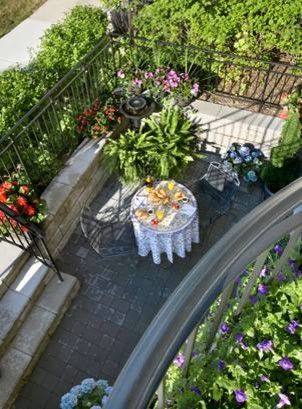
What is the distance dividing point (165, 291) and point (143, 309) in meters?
0.36

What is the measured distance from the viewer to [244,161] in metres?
6.09

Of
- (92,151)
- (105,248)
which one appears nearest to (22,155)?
(92,151)

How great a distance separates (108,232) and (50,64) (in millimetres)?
3098

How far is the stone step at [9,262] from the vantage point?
4848 millimetres

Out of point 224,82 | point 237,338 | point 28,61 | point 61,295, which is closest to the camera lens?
point 237,338

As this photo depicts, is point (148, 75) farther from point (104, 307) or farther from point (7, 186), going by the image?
point (104, 307)

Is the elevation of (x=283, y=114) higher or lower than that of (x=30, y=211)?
lower

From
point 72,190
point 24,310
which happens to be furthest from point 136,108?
point 24,310

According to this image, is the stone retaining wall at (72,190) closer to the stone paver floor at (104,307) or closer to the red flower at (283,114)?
the stone paver floor at (104,307)

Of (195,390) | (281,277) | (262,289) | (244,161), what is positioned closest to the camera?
(195,390)

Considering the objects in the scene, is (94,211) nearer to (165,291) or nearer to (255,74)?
(165,291)

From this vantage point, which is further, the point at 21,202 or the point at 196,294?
the point at 21,202

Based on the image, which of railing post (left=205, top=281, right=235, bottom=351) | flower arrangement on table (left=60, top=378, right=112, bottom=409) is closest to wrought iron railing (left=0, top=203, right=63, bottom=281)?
flower arrangement on table (left=60, top=378, right=112, bottom=409)

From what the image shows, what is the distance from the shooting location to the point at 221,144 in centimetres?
654
